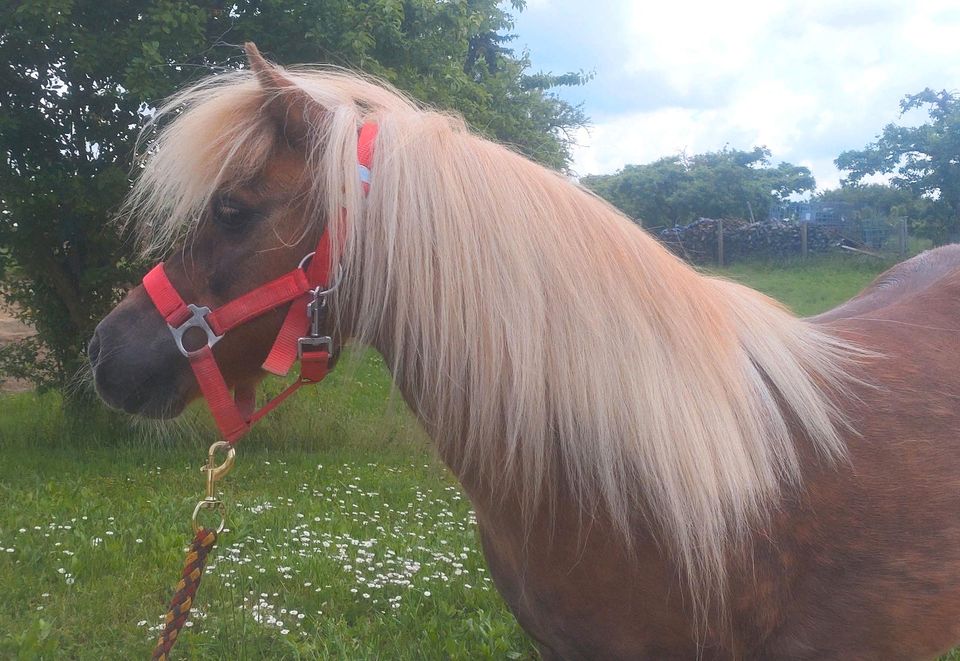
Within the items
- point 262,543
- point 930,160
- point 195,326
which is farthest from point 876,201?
point 195,326

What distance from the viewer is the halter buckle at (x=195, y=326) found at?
161 cm

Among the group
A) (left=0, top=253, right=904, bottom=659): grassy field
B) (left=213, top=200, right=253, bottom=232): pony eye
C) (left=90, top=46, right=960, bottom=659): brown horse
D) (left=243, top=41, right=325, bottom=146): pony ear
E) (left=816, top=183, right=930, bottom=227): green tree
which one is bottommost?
(left=0, top=253, right=904, bottom=659): grassy field

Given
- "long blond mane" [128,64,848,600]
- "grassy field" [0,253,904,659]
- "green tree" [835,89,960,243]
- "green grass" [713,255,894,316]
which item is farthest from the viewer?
"green tree" [835,89,960,243]

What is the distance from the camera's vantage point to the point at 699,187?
1184cm

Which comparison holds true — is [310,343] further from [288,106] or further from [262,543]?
[262,543]

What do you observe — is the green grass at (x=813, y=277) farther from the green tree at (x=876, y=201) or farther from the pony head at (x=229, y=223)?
the pony head at (x=229, y=223)

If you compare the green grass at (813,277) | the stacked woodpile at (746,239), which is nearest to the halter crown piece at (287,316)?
the green grass at (813,277)

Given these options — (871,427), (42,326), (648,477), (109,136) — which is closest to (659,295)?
(648,477)

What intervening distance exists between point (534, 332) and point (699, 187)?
11070 millimetres

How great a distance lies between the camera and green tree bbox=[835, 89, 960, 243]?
28.3ft

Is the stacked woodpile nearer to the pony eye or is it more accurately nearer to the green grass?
the green grass

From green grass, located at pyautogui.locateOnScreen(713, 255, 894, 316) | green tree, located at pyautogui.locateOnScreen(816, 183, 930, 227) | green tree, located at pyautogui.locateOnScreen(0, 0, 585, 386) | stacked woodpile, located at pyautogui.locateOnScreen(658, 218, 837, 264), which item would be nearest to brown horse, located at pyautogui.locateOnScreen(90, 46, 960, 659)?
green tree, located at pyautogui.locateOnScreen(0, 0, 585, 386)

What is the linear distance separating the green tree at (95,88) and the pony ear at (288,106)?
3997 mm

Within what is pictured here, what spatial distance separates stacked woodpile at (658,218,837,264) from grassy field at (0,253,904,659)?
558 cm
